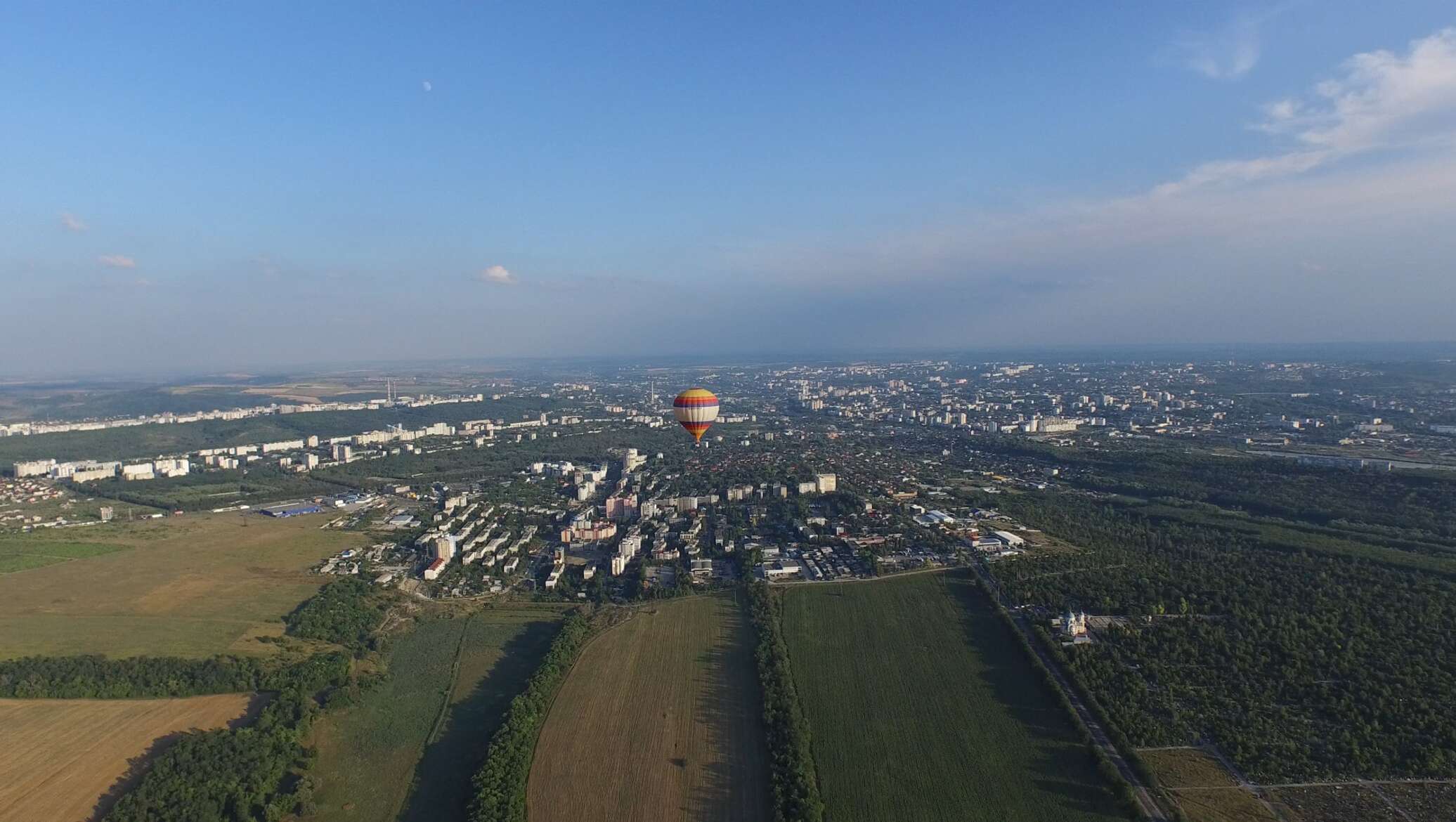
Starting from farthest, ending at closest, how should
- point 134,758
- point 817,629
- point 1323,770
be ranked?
1. point 817,629
2. point 134,758
3. point 1323,770

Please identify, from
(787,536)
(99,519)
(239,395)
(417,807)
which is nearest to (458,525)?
(787,536)

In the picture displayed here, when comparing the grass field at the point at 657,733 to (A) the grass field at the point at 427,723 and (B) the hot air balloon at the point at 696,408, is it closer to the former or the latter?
(A) the grass field at the point at 427,723

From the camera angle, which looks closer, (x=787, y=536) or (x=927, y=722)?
(x=927, y=722)

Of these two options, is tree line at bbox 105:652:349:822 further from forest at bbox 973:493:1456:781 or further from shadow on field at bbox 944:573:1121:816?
forest at bbox 973:493:1456:781

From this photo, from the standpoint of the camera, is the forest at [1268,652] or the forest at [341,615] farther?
the forest at [341,615]

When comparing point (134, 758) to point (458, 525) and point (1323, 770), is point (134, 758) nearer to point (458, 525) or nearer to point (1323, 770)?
point (458, 525)

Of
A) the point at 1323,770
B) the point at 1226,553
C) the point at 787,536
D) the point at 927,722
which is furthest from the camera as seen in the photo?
the point at 787,536

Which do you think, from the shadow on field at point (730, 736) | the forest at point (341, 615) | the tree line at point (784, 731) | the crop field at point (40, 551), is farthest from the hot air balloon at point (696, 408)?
the crop field at point (40, 551)
